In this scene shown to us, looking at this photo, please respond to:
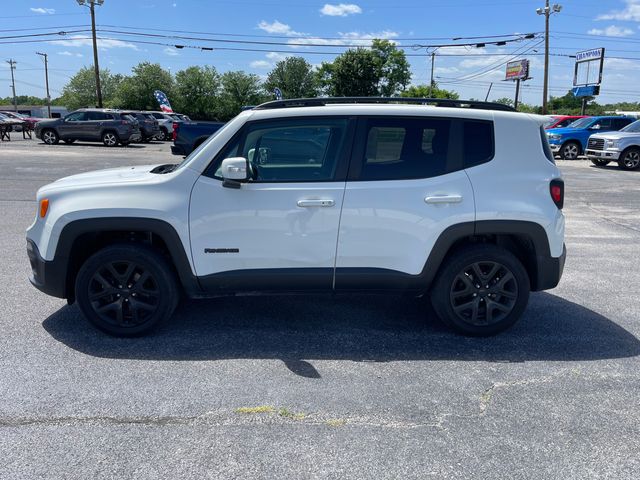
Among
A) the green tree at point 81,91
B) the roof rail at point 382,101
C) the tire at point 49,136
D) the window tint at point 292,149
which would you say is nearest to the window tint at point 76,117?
the tire at point 49,136

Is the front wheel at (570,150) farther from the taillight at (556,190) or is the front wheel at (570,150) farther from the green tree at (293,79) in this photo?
the green tree at (293,79)

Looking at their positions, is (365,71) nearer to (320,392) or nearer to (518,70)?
(518,70)

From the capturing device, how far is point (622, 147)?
18734 mm

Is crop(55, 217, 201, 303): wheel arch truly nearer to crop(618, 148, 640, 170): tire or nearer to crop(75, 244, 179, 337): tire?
crop(75, 244, 179, 337): tire

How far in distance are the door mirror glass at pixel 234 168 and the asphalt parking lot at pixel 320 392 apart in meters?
1.32

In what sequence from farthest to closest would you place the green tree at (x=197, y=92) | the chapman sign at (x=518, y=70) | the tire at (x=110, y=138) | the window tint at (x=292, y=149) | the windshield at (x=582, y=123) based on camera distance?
the green tree at (x=197, y=92) → the chapman sign at (x=518, y=70) → the tire at (x=110, y=138) → the windshield at (x=582, y=123) → the window tint at (x=292, y=149)

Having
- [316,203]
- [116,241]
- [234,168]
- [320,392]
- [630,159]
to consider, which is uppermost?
[234,168]

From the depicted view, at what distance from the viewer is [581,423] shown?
3.20 m

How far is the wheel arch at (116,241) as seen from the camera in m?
4.05

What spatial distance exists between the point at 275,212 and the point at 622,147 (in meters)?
18.5

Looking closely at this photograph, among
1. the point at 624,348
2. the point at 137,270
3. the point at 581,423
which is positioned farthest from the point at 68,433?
the point at 624,348

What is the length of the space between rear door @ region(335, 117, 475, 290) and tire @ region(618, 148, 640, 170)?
17573 millimetres

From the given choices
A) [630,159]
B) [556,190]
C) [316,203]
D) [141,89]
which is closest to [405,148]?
[316,203]

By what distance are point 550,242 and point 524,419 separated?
5.27 ft
